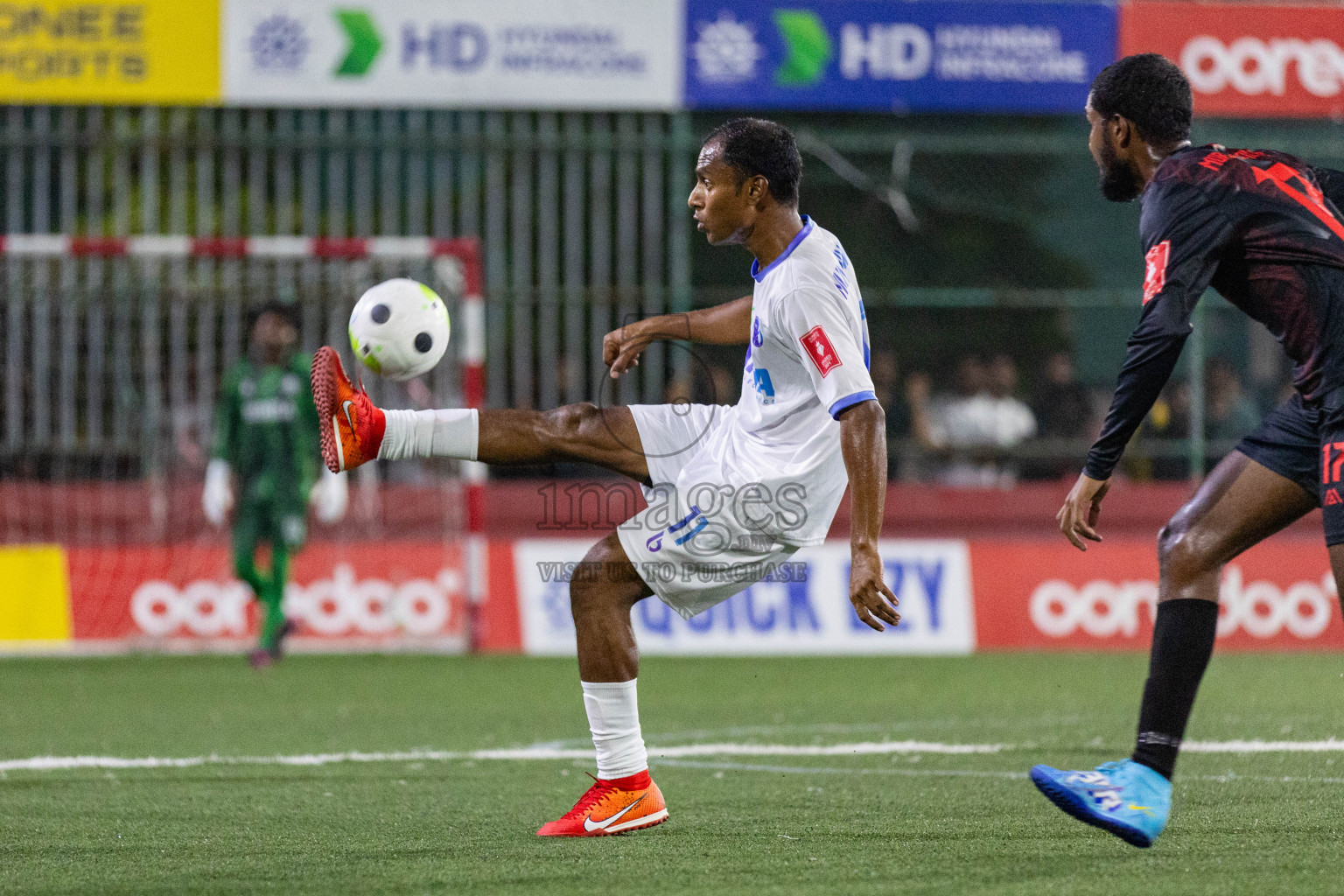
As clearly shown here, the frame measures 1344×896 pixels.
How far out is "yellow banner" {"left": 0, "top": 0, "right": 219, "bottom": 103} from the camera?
13.1 m

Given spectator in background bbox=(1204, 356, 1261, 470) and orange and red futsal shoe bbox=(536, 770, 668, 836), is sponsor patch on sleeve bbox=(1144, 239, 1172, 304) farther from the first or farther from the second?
spectator in background bbox=(1204, 356, 1261, 470)

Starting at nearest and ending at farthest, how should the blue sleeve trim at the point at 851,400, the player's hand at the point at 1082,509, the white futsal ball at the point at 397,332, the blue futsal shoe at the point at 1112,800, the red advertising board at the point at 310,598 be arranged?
the blue futsal shoe at the point at 1112,800 < the player's hand at the point at 1082,509 < the blue sleeve trim at the point at 851,400 < the white futsal ball at the point at 397,332 < the red advertising board at the point at 310,598

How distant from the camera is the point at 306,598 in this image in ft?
42.6

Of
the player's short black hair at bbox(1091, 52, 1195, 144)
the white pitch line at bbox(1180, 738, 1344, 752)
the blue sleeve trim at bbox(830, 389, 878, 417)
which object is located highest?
the player's short black hair at bbox(1091, 52, 1195, 144)

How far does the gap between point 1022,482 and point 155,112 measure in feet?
26.3

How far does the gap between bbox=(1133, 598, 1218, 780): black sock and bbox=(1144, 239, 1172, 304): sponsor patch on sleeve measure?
35.3 inches

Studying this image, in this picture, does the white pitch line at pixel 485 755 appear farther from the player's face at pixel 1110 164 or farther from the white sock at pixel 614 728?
the player's face at pixel 1110 164

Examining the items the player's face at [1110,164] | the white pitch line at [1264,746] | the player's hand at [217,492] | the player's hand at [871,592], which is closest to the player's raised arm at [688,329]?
the player's hand at [871,592]

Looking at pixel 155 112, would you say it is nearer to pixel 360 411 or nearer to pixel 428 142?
pixel 428 142

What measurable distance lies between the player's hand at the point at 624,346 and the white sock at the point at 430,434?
0.55 m

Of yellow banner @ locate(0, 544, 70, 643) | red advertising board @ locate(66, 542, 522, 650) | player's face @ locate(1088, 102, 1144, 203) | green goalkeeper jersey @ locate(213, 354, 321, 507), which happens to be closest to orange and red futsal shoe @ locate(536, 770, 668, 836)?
player's face @ locate(1088, 102, 1144, 203)

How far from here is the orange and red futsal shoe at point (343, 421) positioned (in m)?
5.40

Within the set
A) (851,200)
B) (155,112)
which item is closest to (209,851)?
(155,112)

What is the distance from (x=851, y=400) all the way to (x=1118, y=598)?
28.1 feet
